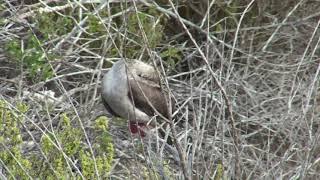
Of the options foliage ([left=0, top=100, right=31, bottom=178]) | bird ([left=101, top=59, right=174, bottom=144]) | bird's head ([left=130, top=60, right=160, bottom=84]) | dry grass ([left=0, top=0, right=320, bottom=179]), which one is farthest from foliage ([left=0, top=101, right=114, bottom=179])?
bird's head ([left=130, top=60, right=160, bottom=84])

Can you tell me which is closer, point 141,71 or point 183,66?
point 141,71

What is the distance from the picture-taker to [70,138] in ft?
12.6

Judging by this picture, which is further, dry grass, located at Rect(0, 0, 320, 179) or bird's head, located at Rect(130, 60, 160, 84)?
bird's head, located at Rect(130, 60, 160, 84)

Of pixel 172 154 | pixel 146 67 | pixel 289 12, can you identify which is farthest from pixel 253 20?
pixel 172 154

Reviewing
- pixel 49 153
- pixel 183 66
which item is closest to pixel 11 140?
pixel 49 153

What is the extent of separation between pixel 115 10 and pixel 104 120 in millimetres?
2936

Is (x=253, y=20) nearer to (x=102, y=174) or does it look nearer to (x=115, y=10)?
(x=115, y=10)

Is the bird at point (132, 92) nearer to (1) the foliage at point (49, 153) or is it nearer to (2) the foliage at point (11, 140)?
(1) the foliage at point (49, 153)

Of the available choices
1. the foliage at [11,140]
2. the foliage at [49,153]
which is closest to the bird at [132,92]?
the foliage at [49,153]

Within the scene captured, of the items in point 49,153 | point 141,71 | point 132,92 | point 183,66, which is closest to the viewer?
point 49,153

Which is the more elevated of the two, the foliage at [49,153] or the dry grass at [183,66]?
the foliage at [49,153]

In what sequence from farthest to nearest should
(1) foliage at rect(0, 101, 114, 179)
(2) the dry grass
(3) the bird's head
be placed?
1. (3) the bird's head
2. (2) the dry grass
3. (1) foliage at rect(0, 101, 114, 179)

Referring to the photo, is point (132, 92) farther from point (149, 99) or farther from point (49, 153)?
point (49, 153)

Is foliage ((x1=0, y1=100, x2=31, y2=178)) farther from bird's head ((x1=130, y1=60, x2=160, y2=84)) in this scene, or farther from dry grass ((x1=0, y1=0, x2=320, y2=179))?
bird's head ((x1=130, y1=60, x2=160, y2=84))
